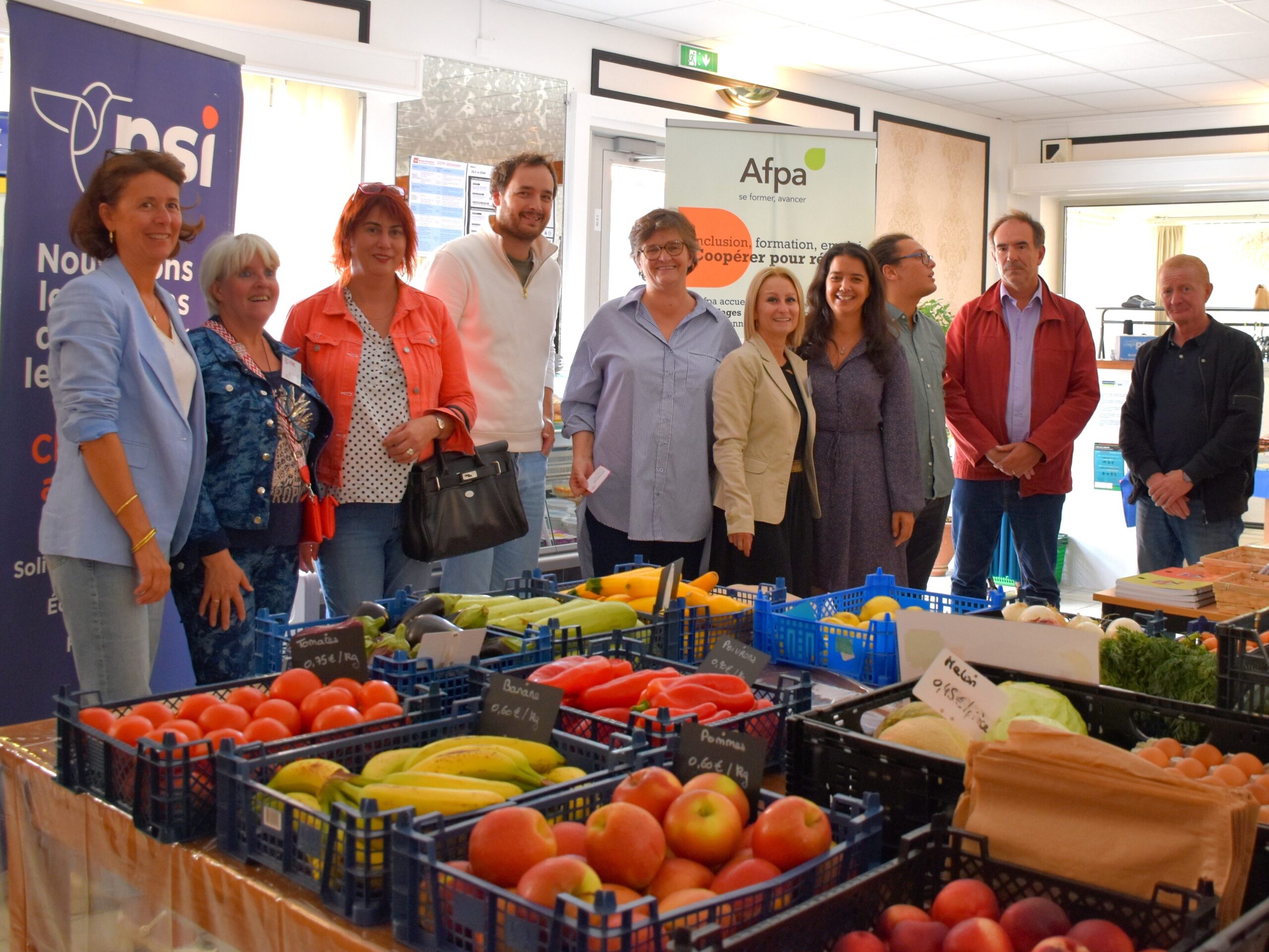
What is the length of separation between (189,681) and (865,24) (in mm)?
5282

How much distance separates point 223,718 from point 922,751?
909 millimetres

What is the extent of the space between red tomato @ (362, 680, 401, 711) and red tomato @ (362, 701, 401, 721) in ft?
0.10

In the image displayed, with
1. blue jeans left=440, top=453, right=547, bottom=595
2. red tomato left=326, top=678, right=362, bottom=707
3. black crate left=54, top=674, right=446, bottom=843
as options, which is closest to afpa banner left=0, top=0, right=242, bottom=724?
blue jeans left=440, top=453, right=547, bottom=595

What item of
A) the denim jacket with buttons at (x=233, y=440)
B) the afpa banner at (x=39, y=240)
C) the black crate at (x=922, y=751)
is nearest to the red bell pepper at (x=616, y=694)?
the black crate at (x=922, y=751)

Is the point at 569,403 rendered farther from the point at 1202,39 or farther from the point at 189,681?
the point at 1202,39

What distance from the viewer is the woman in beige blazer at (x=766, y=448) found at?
132 inches

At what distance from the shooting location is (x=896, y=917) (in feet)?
3.72

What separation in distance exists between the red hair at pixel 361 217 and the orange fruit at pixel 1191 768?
213 cm

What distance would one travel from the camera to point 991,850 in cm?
124

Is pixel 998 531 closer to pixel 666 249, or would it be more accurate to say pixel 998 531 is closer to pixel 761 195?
pixel 761 195

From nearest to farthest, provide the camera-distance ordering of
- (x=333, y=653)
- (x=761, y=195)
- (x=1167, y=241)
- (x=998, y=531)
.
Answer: (x=333, y=653) → (x=998, y=531) → (x=761, y=195) → (x=1167, y=241)

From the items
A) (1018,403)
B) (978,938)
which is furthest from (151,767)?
(1018,403)

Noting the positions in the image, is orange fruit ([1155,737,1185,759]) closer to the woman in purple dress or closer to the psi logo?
the woman in purple dress

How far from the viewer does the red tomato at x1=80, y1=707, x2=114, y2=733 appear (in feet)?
5.08
